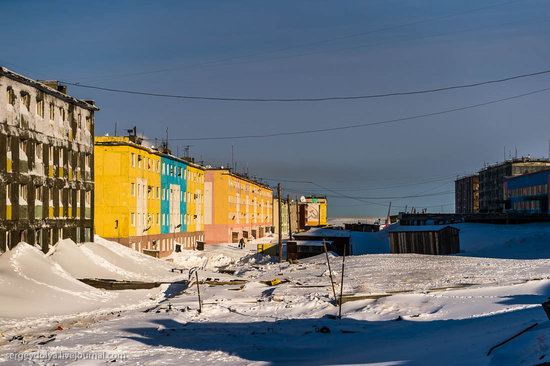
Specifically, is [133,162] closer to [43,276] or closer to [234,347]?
[43,276]

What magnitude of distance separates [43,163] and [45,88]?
200 inches

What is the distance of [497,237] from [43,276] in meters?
43.0

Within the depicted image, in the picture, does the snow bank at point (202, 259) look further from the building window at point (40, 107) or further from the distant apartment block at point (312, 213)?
the distant apartment block at point (312, 213)

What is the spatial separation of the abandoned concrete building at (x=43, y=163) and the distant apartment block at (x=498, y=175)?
336 feet

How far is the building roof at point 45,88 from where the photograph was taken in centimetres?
4437

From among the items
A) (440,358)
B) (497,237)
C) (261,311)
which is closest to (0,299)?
(261,311)

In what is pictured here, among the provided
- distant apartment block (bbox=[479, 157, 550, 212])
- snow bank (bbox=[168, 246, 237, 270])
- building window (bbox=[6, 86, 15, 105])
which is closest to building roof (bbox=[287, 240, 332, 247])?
snow bank (bbox=[168, 246, 237, 270])

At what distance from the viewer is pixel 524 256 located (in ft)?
193

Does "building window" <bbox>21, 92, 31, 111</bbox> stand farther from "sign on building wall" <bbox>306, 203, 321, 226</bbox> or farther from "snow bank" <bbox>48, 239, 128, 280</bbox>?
"sign on building wall" <bbox>306, 203, 321, 226</bbox>

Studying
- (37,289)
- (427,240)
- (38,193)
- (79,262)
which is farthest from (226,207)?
(37,289)

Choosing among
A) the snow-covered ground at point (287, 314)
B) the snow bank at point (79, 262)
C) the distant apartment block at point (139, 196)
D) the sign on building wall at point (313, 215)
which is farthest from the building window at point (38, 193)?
Result: the sign on building wall at point (313, 215)

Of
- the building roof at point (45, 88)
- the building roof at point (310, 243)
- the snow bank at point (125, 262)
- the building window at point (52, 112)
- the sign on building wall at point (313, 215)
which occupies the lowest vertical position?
the snow bank at point (125, 262)

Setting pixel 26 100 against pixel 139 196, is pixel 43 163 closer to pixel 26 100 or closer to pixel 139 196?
pixel 26 100

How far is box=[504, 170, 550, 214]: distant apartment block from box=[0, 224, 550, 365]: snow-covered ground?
2422 inches
